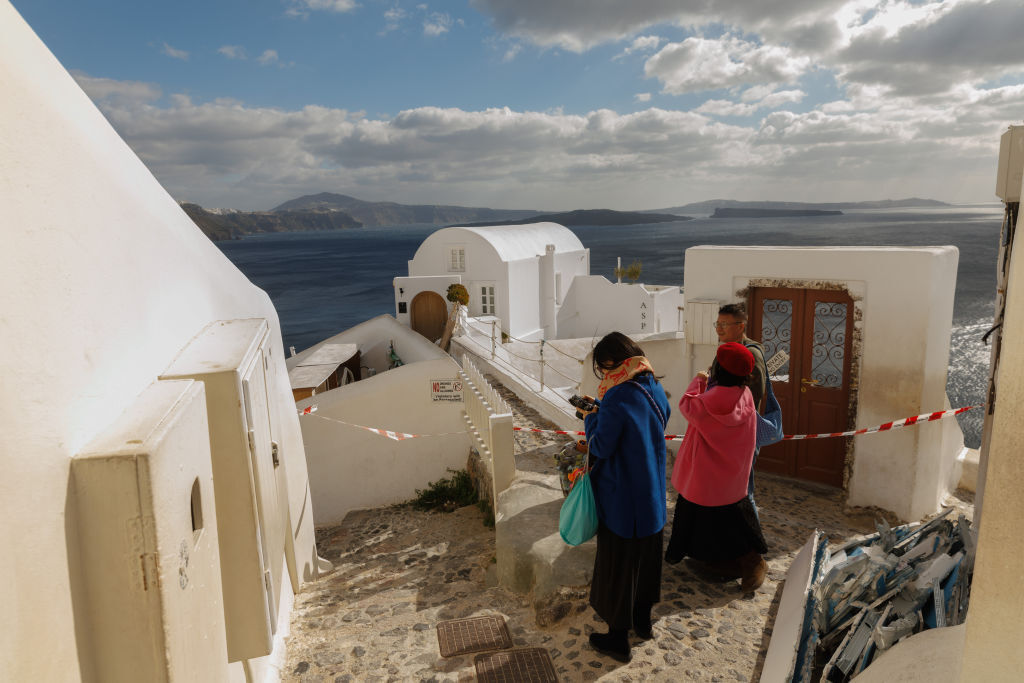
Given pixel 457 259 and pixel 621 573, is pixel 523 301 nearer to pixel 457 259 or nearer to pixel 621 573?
pixel 457 259

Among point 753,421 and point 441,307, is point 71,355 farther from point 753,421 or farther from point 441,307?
point 441,307

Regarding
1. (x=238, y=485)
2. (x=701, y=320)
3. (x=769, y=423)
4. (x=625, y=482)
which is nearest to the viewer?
(x=238, y=485)

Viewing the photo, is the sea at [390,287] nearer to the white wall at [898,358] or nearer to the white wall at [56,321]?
the white wall at [898,358]

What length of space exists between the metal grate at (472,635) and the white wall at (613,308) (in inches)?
875

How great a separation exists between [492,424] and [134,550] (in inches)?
175

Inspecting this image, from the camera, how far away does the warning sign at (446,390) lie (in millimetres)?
9797

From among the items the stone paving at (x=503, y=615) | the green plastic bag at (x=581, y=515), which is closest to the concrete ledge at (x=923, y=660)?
the stone paving at (x=503, y=615)

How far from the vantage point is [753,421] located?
430 cm

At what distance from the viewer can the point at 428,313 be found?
20438 millimetres

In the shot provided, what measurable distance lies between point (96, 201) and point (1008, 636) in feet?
10.8

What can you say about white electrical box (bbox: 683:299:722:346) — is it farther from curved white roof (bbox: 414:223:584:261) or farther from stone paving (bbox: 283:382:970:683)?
curved white roof (bbox: 414:223:584:261)

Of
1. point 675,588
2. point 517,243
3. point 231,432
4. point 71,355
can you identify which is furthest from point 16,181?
point 517,243

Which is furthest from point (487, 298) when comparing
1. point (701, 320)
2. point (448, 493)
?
point (701, 320)

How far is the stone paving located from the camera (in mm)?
4035
